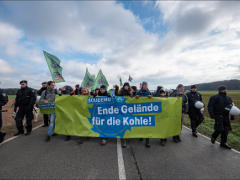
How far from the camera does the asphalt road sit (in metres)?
2.37

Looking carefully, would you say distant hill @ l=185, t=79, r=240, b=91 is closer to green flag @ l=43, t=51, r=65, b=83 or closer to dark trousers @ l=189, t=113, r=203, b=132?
dark trousers @ l=189, t=113, r=203, b=132

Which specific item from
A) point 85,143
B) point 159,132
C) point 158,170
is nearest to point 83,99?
point 85,143

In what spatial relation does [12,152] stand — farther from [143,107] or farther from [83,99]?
[143,107]

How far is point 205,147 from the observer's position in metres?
3.67

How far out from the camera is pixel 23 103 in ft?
15.3

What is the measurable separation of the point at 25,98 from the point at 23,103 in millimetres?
218

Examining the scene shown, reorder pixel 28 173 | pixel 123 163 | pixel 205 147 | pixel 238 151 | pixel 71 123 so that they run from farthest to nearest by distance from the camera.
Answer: pixel 71 123
pixel 205 147
pixel 238 151
pixel 123 163
pixel 28 173

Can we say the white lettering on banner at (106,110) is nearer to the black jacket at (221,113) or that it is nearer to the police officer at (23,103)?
the police officer at (23,103)

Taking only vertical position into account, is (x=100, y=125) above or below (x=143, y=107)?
below

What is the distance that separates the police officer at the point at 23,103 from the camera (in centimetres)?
464

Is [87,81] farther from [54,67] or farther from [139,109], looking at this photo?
[139,109]

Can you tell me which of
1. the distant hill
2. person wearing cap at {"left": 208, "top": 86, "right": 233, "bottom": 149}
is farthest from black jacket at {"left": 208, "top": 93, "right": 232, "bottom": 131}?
the distant hill

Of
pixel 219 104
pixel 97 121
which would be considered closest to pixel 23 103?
pixel 97 121

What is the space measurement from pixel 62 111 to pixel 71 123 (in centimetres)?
58
